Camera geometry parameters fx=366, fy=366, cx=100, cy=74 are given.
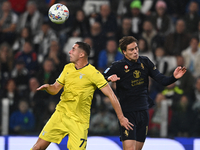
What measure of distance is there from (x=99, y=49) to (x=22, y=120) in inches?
105

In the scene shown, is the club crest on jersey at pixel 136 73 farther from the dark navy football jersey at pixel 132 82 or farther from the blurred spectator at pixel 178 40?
the blurred spectator at pixel 178 40

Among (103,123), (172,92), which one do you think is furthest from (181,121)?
(103,123)

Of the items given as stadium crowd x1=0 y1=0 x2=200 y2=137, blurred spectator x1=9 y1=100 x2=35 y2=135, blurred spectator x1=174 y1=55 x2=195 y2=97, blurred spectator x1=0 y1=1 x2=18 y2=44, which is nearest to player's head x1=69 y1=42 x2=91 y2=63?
stadium crowd x1=0 y1=0 x2=200 y2=137

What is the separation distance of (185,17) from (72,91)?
5.59 m

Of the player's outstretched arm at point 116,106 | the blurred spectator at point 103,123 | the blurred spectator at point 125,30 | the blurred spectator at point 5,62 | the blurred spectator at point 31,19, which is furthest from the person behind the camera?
the blurred spectator at point 31,19

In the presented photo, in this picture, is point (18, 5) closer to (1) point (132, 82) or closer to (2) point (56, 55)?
(2) point (56, 55)

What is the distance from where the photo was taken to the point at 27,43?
9.34 metres

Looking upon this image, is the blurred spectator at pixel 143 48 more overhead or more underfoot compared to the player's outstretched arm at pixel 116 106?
more overhead

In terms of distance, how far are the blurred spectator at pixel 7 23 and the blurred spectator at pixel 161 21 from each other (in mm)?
3717

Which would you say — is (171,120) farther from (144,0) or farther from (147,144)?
(144,0)

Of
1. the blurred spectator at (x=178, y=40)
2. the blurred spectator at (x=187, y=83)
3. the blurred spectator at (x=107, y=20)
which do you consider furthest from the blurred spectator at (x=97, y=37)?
the blurred spectator at (x=187, y=83)

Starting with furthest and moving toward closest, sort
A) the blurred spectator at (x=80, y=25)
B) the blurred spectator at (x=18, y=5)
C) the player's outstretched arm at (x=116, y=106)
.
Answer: the blurred spectator at (x=18, y=5)
the blurred spectator at (x=80, y=25)
the player's outstretched arm at (x=116, y=106)

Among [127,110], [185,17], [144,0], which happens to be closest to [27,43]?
[144,0]

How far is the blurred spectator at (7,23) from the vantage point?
9.69m
